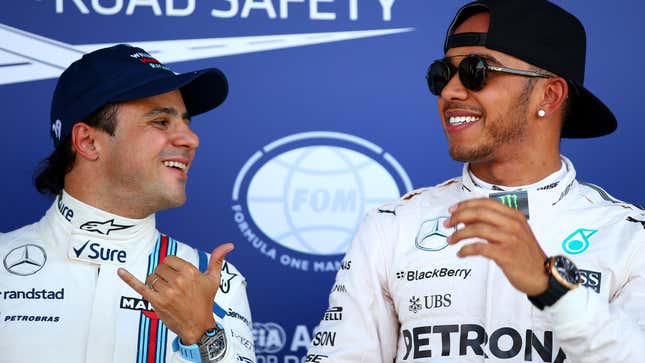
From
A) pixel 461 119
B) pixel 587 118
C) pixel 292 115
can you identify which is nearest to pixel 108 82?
pixel 292 115

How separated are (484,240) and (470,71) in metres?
0.44

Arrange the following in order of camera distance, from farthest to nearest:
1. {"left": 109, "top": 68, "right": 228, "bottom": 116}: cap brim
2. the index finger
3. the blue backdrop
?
the blue backdrop, {"left": 109, "top": 68, "right": 228, "bottom": 116}: cap brim, the index finger

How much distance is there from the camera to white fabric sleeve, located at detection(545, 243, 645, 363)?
207 cm

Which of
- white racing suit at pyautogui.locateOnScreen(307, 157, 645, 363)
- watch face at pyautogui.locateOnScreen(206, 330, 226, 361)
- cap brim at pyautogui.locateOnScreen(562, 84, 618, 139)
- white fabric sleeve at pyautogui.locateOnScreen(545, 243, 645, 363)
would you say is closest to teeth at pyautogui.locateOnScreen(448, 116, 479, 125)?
white racing suit at pyautogui.locateOnScreen(307, 157, 645, 363)

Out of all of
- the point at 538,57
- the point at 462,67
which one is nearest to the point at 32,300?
the point at 462,67

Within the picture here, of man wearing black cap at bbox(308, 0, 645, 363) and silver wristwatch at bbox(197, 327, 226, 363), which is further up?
man wearing black cap at bbox(308, 0, 645, 363)

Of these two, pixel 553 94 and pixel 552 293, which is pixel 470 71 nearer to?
pixel 553 94

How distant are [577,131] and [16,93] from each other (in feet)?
5.01

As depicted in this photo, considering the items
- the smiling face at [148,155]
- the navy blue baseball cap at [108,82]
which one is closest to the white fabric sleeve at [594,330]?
the smiling face at [148,155]

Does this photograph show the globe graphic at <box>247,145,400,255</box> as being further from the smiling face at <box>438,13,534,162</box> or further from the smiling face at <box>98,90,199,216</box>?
the smiling face at <box>438,13,534,162</box>

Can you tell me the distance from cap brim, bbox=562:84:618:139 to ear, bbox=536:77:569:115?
35mm

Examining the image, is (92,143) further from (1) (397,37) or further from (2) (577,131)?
(2) (577,131)

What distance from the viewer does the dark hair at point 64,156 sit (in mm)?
2715

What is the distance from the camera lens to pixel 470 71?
101 inches
